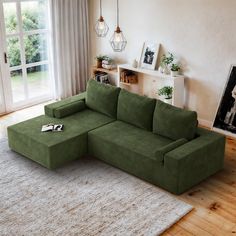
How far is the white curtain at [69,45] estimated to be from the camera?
7418mm

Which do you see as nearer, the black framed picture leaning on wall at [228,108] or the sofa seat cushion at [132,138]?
the sofa seat cushion at [132,138]

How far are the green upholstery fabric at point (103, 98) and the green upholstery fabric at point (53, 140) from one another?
14cm

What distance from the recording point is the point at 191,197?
15.4ft

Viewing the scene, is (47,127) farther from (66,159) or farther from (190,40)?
(190,40)

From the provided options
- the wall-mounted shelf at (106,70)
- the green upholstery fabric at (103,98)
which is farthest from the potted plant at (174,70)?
the wall-mounted shelf at (106,70)

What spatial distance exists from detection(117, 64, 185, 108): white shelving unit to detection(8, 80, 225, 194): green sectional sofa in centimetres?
112

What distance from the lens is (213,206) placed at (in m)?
4.54

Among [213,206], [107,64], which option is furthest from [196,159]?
[107,64]

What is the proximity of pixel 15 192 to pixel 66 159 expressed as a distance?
2.67ft

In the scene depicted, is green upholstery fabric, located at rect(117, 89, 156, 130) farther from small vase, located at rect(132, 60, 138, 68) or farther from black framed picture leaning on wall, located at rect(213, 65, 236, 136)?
small vase, located at rect(132, 60, 138, 68)

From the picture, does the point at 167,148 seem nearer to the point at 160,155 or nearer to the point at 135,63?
the point at 160,155

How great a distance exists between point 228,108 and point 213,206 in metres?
2.01

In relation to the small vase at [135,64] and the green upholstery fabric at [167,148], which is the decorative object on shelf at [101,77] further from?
the green upholstery fabric at [167,148]

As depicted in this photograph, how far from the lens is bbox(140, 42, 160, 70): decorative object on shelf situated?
22.8ft
